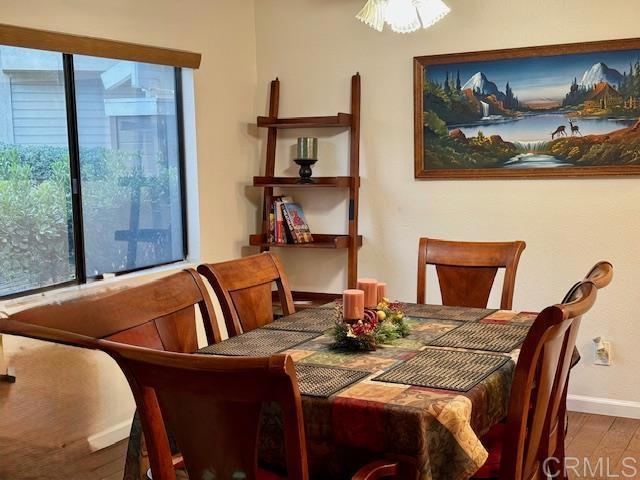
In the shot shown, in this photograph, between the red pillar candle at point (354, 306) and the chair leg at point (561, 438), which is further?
the chair leg at point (561, 438)

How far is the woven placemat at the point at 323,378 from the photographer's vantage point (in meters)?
1.75

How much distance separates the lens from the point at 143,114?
3.74 metres

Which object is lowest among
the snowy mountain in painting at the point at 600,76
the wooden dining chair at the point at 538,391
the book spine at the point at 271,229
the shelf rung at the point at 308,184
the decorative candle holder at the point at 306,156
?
the wooden dining chair at the point at 538,391

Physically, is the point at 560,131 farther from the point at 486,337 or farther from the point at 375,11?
the point at 486,337

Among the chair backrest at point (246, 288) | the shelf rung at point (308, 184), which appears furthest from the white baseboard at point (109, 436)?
the shelf rung at point (308, 184)

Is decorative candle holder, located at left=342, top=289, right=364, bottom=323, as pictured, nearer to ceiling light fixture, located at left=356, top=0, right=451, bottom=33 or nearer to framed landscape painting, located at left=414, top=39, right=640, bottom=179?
ceiling light fixture, located at left=356, top=0, right=451, bottom=33

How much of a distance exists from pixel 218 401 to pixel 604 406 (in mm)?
2854

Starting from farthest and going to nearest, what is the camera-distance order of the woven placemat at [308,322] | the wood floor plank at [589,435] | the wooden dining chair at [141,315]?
1. the wood floor plank at [589,435]
2. the woven placemat at [308,322]
3. the wooden dining chair at [141,315]

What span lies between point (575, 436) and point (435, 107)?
69.0 inches

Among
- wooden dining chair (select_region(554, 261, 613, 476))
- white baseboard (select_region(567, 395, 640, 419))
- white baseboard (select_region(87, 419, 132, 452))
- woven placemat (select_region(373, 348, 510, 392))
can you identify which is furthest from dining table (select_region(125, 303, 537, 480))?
white baseboard (select_region(567, 395, 640, 419))

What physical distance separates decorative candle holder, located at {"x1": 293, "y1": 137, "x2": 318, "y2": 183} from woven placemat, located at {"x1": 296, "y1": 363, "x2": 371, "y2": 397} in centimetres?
222

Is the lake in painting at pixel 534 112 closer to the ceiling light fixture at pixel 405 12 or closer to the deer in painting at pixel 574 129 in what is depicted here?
the deer in painting at pixel 574 129

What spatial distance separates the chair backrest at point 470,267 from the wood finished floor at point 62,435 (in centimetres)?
80

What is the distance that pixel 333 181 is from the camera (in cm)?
405
